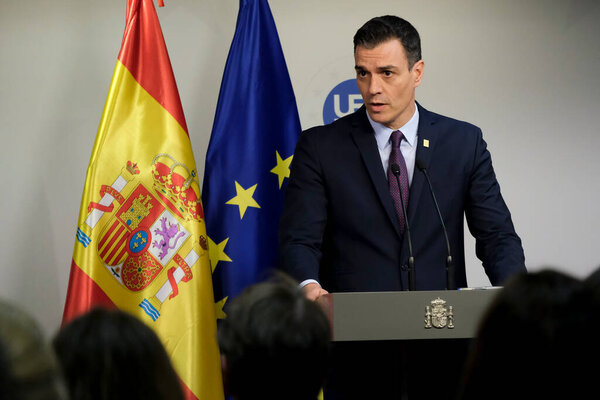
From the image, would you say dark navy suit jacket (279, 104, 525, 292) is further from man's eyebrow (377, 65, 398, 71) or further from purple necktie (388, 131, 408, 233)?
man's eyebrow (377, 65, 398, 71)

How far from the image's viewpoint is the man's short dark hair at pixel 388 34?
11.2ft

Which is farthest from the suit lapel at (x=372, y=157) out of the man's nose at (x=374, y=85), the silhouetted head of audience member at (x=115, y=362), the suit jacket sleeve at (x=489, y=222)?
the silhouetted head of audience member at (x=115, y=362)

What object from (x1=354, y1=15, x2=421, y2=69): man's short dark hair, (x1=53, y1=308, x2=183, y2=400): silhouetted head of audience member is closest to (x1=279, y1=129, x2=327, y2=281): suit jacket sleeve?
(x1=354, y1=15, x2=421, y2=69): man's short dark hair

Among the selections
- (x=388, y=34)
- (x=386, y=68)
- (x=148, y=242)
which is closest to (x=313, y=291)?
(x=386, y=68)

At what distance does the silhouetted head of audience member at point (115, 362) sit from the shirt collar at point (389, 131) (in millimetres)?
2322

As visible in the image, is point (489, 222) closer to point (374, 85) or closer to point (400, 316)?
point (374, 85)

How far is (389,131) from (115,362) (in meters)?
2.42

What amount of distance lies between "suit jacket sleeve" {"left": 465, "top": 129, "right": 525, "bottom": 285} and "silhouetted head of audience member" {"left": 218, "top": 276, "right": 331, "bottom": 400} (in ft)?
5.88

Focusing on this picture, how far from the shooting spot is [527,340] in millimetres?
1045

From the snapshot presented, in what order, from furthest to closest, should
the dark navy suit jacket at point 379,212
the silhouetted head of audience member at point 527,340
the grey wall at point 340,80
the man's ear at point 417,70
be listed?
the grey wall at point 340,80
the man's ear at point 417,70
the dark navy suit jacket at point 379,212
the silhouetted head of audience member at point 527,340

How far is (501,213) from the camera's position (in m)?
3.27

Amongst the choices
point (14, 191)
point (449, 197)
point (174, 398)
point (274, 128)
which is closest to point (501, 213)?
point (449, 197)

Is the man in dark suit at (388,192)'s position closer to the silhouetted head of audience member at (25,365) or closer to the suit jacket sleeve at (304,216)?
the suit jacket sleeve at (304,216)

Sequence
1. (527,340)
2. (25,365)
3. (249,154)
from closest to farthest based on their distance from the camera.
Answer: (25,365) < (527,340) < (249,154)
